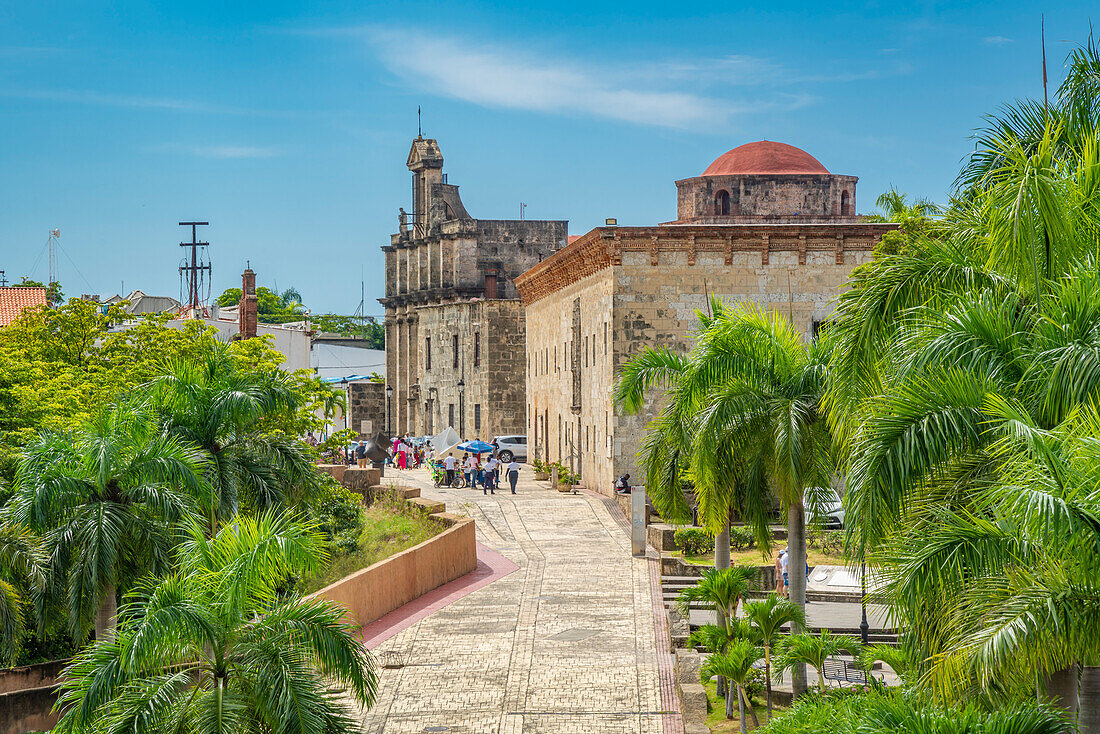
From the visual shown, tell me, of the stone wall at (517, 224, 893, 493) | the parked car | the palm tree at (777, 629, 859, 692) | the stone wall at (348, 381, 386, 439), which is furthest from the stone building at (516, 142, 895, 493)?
the stone wall at (348, 381, 386, 439)

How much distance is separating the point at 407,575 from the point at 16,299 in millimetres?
28788

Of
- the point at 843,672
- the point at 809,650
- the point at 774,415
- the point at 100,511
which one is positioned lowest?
the point at 843,672

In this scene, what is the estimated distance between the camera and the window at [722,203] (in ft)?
167

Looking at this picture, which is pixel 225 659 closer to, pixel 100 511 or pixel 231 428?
pixel 100 511

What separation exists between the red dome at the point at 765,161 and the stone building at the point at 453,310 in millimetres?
14927

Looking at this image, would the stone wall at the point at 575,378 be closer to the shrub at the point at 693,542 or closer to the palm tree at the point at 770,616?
the shrub at the point at 693,542

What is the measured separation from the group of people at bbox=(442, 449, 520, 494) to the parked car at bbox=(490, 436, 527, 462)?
6518 mm

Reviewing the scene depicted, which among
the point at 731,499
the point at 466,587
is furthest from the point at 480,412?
the point at 731,499

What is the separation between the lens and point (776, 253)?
117 ft

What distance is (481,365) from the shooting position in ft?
211

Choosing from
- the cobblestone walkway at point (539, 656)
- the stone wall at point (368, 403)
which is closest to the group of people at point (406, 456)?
the stone wall at point (368, 403)

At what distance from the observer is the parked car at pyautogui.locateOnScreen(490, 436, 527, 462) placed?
56.7 metres

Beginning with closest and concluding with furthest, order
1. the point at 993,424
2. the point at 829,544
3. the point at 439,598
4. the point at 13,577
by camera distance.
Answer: the point at 993,424 → the point at 13,577 → the point at 439,598 → the point at 829,544

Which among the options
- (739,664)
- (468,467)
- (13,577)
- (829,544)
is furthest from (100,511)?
(468,467)
